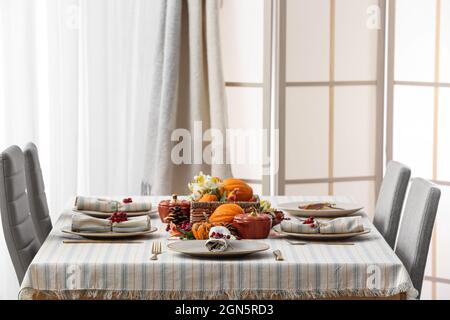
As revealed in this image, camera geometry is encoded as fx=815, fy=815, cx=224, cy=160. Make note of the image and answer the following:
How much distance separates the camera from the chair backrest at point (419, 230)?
2.53 metres

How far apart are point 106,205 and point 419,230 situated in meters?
1.12

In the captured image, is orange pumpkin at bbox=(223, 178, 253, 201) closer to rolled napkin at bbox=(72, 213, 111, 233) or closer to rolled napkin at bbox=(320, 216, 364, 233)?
rolled napkin at bbox=(320, 216, 364, 233)

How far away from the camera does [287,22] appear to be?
4.20 meters

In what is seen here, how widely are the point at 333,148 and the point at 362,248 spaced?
76.8 inches

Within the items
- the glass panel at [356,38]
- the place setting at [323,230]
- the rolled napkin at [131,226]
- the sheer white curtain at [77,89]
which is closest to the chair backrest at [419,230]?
the place setting at [323,230]

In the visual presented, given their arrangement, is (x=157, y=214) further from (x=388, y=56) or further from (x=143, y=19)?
(x=388, y=56)

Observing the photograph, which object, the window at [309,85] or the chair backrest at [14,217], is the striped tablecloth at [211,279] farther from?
the window at [309,85]

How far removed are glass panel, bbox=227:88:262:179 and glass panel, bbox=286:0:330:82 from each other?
24cm

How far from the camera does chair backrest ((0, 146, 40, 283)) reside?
2.62 meters

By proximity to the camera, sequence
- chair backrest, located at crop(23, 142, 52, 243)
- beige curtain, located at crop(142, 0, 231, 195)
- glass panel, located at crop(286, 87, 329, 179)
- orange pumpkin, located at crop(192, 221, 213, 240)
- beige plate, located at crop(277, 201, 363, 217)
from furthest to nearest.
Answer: glass panel, located at crop(286, 87, 329, 179), beige curtain, located at crop(142, 0, 231, 195), chair backrest, located at crop(23, 142, 52, 243), beige plate, located at crop(277, 201, 363, 217), orange pumpkin, located at crop(192, 221, 213, 240)

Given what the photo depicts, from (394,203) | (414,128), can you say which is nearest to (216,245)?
(394,203)

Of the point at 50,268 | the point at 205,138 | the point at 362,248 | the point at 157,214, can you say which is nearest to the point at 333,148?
the point at 205,138

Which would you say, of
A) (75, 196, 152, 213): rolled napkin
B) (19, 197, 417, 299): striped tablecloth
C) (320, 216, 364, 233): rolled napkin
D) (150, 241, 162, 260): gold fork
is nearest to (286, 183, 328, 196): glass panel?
(75, 196, 152, 213): rolled napkin

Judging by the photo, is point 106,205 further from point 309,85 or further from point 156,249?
point 309,85
